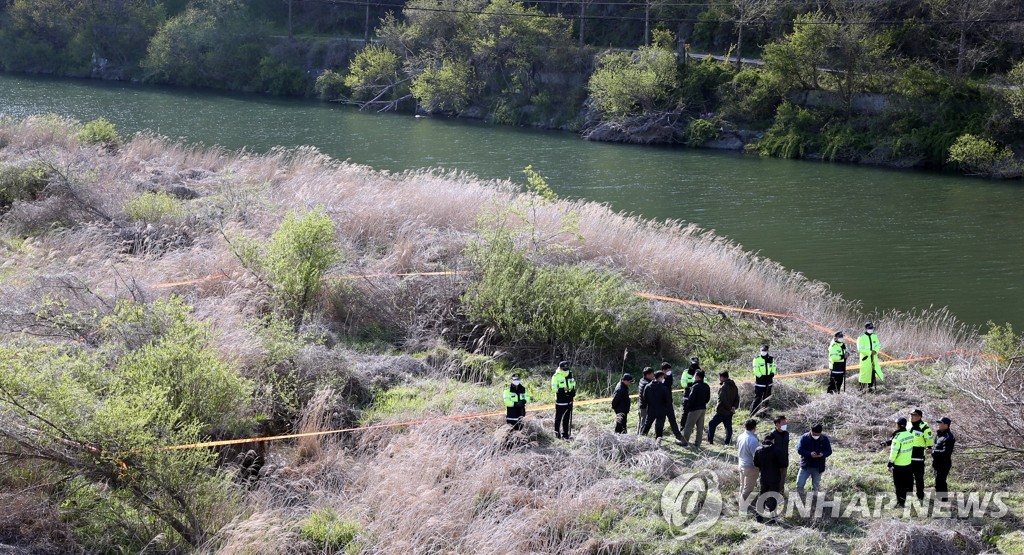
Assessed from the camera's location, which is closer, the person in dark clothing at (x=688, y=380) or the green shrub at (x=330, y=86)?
the person in dark clothing at (x=688, y=380)

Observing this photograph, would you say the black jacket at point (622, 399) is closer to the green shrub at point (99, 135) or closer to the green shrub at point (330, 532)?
the green shrub at point (330, 532)

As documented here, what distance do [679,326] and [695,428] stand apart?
11.7 feet

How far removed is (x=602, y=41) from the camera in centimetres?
6331

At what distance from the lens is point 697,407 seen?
11820 mm

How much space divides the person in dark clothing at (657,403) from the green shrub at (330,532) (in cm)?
425

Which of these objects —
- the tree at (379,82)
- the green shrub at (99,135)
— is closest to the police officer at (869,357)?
the green shrub at (99,135)

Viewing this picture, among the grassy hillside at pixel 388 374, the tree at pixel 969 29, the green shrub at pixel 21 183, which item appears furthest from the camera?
the tree at pixel 969 29

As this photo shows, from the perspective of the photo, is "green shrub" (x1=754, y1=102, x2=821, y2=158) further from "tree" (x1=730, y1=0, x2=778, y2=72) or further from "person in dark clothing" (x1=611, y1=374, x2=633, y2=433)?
A: "person in dark clothing" (x1=611, y1=374, x2=633, y2=433)

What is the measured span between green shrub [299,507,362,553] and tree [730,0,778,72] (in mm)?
48628

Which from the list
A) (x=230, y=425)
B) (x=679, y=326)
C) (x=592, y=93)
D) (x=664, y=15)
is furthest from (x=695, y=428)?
(x=664, y=15)

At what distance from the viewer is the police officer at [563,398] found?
1149 centimetres

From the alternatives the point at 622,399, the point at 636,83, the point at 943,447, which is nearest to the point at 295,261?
the point at 622,399

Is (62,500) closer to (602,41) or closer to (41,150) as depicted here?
(41,150)

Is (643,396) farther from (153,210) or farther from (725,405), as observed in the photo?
(153,210)
